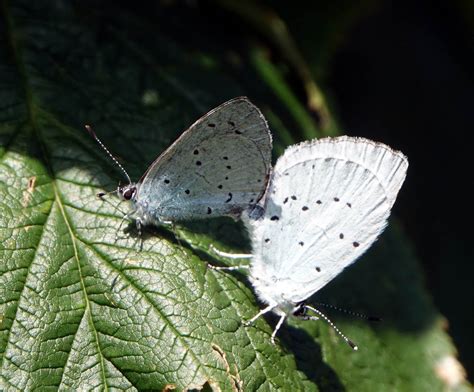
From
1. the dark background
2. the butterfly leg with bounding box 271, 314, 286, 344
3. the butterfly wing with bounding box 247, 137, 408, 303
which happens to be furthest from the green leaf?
the dark background

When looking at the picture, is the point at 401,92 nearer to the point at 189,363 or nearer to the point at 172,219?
the point at 172,219

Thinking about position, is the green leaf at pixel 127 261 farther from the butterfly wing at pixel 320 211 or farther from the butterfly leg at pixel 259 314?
the butterfly wing at pixel 320 211

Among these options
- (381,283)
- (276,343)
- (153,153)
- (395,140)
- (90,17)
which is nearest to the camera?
(276,343)

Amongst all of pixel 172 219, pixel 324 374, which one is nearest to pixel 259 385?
pixel 324 374

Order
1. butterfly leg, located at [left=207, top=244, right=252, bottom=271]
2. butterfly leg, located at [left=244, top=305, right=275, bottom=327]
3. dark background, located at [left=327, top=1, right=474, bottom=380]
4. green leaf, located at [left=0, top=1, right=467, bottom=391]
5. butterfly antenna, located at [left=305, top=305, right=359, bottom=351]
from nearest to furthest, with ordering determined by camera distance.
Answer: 1. green leaf, located at [left=0, top=1, right=467, bottom=391]
2. butterfly leg, located at [left=244, top=305, right=275, bottom=327]
3. butterfly leg, located at [left=207, top=244, right=252, bottom=271]
4. butterfly antenna, located at [left=305, top=305, right=359, bottom=351]
5. dark background, located at [left=327, top=1, right=474, bottom=380]

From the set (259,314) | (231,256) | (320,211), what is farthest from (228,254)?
(320,211)

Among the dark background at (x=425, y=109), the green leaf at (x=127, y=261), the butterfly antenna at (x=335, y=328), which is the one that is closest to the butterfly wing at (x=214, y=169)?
the green leaf at (x=127, y=261)

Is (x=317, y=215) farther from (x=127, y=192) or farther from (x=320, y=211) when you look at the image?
(x=127, y=192)

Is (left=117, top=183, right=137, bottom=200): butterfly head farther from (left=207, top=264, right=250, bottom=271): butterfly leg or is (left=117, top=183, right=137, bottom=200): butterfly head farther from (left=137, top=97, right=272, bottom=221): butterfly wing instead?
(left=207, top=264, right=250, bottom=271): butterfly leg
